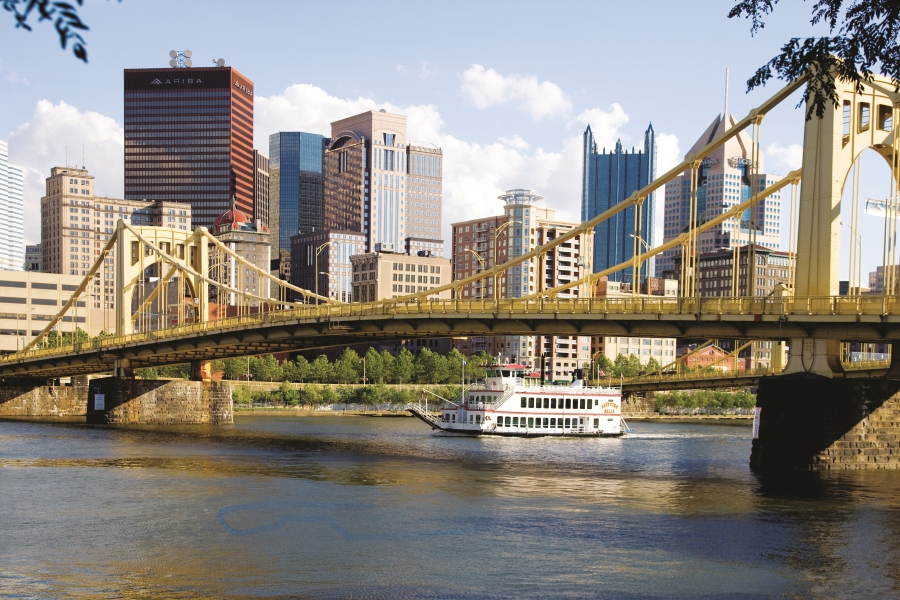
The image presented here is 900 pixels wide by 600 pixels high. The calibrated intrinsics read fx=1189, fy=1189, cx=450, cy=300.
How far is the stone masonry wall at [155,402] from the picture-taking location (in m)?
106

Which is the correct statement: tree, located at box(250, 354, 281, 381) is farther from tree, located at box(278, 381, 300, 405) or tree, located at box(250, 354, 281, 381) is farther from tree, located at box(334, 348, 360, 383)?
tree, located at box(278, 381, 300, 405)

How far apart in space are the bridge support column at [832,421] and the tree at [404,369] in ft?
390

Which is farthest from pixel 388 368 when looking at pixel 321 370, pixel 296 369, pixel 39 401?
pixel 39 401

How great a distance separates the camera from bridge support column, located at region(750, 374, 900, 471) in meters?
59.7

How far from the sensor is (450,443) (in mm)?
87938

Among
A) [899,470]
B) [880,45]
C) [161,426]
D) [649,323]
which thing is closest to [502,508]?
[649,323]

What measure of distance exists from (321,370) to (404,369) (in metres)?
12.5

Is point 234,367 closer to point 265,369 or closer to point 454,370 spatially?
point 265,369

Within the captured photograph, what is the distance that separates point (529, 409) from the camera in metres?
96.3

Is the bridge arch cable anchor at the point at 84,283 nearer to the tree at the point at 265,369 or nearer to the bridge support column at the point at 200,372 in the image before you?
the bridge support column at the point at 200,372

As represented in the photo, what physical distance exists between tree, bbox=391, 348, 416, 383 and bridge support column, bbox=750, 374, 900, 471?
390 ft

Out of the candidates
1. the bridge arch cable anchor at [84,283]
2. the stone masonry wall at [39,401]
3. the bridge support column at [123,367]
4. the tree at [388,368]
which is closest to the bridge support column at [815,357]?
the bridge support column at [123,367]

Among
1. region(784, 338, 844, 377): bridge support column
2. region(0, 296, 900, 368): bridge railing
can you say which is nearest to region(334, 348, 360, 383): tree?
region(0, 296, 900, 368): bridge railing

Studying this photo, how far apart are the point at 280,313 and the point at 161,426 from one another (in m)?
24.2
